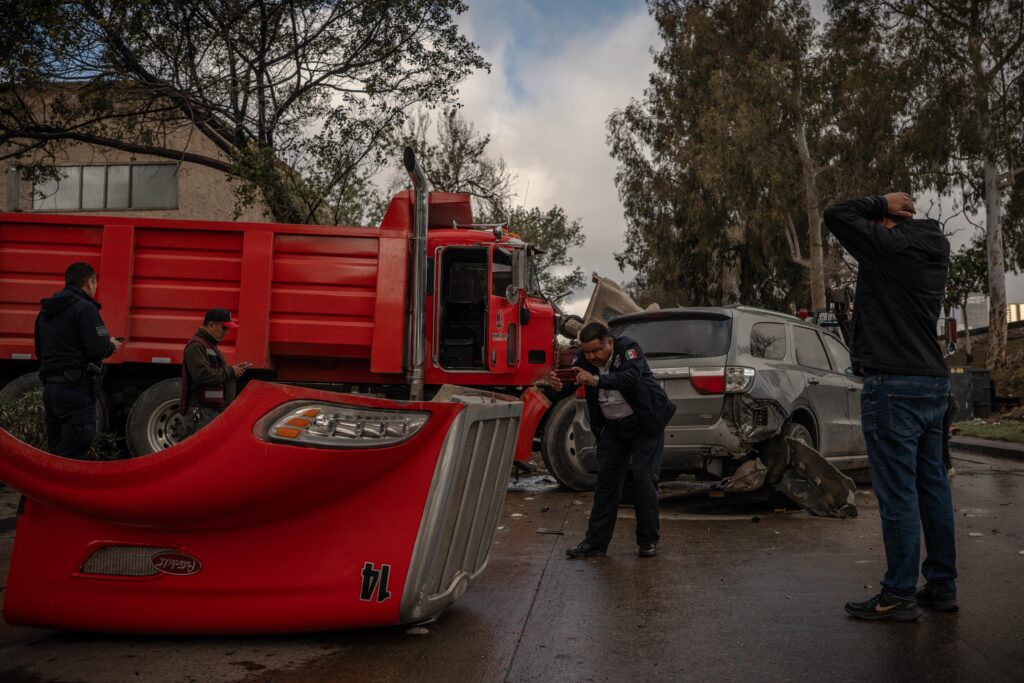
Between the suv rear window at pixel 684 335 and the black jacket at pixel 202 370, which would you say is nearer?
the black jacket at pixel 202 370

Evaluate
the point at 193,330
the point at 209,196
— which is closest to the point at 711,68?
the point at 209,196

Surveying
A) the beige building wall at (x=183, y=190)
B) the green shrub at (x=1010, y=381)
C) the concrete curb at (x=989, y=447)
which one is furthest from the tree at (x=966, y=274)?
the beige building wall at (x=183, y=190)

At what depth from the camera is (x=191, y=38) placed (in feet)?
56.4

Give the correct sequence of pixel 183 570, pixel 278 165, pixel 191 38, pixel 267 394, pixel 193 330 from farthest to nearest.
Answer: pixel 278 165 < pixel 191 38 < pixel 193 330 < pixel 183 570 < pixel 267 394

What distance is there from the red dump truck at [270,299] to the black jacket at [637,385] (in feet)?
14.7

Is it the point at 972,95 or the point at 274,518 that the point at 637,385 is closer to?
the point at 274,518

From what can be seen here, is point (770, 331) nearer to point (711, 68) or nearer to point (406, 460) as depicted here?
point (406, 460)

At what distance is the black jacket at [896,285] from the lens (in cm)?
480

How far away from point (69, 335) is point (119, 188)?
23.3 m

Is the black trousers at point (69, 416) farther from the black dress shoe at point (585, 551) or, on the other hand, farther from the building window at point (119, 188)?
the building window at point (119, 188)

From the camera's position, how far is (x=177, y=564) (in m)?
4.27

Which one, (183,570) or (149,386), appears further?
(149,386)

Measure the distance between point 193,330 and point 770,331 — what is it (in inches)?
238

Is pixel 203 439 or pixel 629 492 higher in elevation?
pixel 203 439
